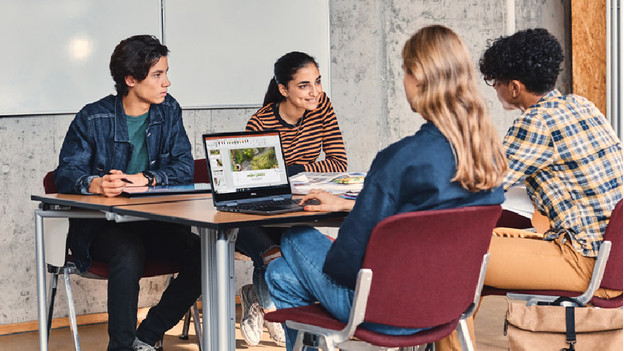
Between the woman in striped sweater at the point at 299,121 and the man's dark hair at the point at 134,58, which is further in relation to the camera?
the woman in striped sweater at the point at 299,121

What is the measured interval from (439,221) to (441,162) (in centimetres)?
16

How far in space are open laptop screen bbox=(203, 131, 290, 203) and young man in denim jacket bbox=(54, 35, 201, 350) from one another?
1.62ft

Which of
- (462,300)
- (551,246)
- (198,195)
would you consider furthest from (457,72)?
(198,195)

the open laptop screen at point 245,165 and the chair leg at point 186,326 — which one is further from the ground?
the open laptop screen at point 245,165

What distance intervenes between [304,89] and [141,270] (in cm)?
126

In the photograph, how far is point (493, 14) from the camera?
217 inches

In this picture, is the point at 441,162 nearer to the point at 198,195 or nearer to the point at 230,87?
the point at 198,195

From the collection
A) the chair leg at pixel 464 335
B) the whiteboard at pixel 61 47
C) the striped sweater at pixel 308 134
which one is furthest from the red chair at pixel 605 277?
the whiteboard at pixel 61 47

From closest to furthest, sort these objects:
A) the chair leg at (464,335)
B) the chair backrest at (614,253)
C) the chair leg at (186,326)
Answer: the chair leg at (464,335) < the chair backrest at (614,253) < the chair leg at (186,326)

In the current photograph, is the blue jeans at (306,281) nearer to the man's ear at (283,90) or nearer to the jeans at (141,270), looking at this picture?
the jeans at (141,270)

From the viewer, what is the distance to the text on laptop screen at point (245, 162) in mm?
2658

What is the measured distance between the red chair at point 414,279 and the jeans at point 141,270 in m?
1.01

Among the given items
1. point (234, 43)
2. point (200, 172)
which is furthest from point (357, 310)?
point (234, 43)

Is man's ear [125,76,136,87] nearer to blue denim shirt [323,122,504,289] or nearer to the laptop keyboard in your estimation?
the laptop keyboard
